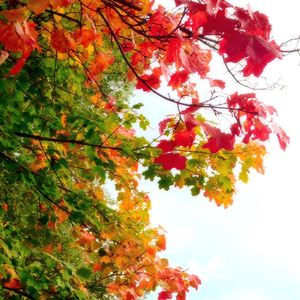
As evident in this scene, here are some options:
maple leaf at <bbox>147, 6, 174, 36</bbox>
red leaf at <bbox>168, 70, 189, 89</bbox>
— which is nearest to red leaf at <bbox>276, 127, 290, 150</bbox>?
red leaf at <bbox>168, 70, 189, 89</bbox>

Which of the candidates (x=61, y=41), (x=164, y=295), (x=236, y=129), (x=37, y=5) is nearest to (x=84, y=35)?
(x=61, y=41)

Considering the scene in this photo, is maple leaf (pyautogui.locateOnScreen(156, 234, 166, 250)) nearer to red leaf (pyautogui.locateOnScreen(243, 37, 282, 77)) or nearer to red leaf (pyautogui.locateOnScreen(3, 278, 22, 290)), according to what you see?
red leaf (pyautogui.locateOnScreen(3, 278, 22, 290))

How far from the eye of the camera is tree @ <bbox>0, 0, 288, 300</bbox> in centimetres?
182

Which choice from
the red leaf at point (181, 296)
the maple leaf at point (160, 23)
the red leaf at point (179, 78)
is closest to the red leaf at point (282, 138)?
the red leaf at point (179, 78)

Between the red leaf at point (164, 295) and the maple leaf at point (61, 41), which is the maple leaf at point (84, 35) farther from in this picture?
the red leaf at point (164, 295)

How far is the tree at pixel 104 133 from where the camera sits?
1.82 metres

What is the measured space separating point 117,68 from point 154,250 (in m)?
3.42

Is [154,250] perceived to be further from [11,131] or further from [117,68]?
[117,68]

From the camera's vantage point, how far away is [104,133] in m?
3.69

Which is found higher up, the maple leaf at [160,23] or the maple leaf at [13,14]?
the maple leaf at [160,23]

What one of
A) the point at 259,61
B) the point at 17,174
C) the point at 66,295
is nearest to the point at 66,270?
the point at 66,295

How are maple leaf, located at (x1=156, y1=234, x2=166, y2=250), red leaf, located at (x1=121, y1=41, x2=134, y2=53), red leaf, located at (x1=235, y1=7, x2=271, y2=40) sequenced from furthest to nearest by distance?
maple leaf, located at (x1=156, y1=234, x2=166, y2=250) < red leaf, located at (x1=121, y1=41, x2=134, y2=53) < red leaf, located at (x1=235, y1=7, x2=271, y2=40)

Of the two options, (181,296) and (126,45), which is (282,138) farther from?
(181,296)

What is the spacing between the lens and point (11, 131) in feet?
10.6
